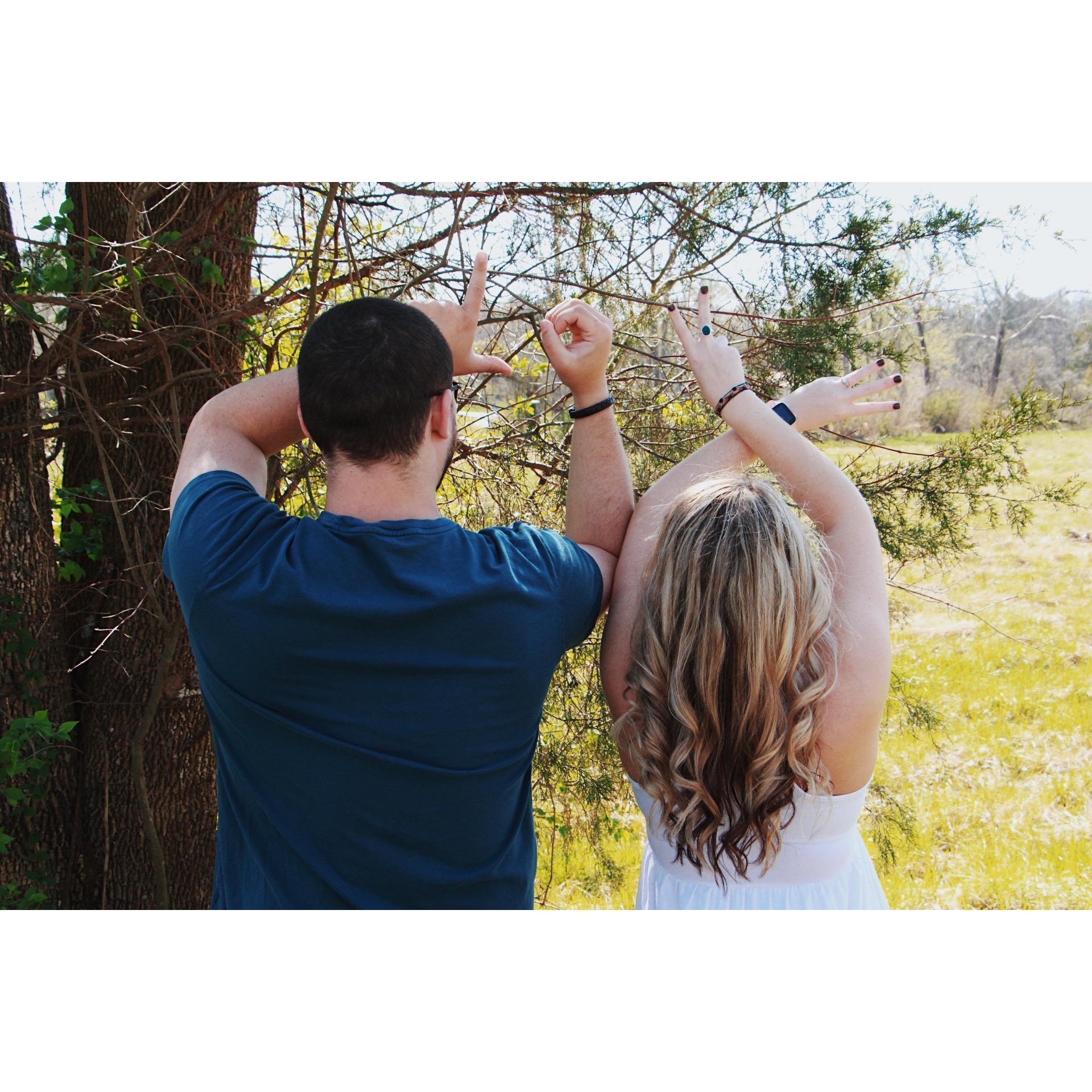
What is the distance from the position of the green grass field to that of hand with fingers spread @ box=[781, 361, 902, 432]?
146cm

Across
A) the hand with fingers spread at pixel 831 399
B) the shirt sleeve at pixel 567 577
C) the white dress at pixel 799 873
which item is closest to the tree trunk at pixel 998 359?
the hand with fingers spread at pixel 831 399

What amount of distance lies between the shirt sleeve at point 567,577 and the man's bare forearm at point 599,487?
14cm

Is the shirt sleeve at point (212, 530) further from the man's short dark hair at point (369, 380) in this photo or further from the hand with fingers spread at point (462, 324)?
the hand with fingers spread at point (462, 324)

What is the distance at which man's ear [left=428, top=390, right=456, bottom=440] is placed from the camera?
1.30 metres

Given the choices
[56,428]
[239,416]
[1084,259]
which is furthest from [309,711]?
[1084,259]

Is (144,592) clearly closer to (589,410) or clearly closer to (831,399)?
(589,410)

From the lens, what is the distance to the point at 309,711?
1224 mm

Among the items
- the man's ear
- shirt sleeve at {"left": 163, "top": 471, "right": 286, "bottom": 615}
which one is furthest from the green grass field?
shirt sleeve at {"left": 163, "top": 471, "right": 286, "bottom": 615}

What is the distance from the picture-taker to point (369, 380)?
1.24 meters

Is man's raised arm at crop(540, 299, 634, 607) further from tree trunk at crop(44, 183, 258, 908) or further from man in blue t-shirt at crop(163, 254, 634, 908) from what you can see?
tree trunk at crop(44, 183, 258, 908)

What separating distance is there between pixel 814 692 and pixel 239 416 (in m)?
1.05

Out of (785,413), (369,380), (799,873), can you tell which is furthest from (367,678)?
(785,413)

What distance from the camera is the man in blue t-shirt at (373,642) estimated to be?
1.20m

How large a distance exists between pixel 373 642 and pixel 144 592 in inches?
67.3
